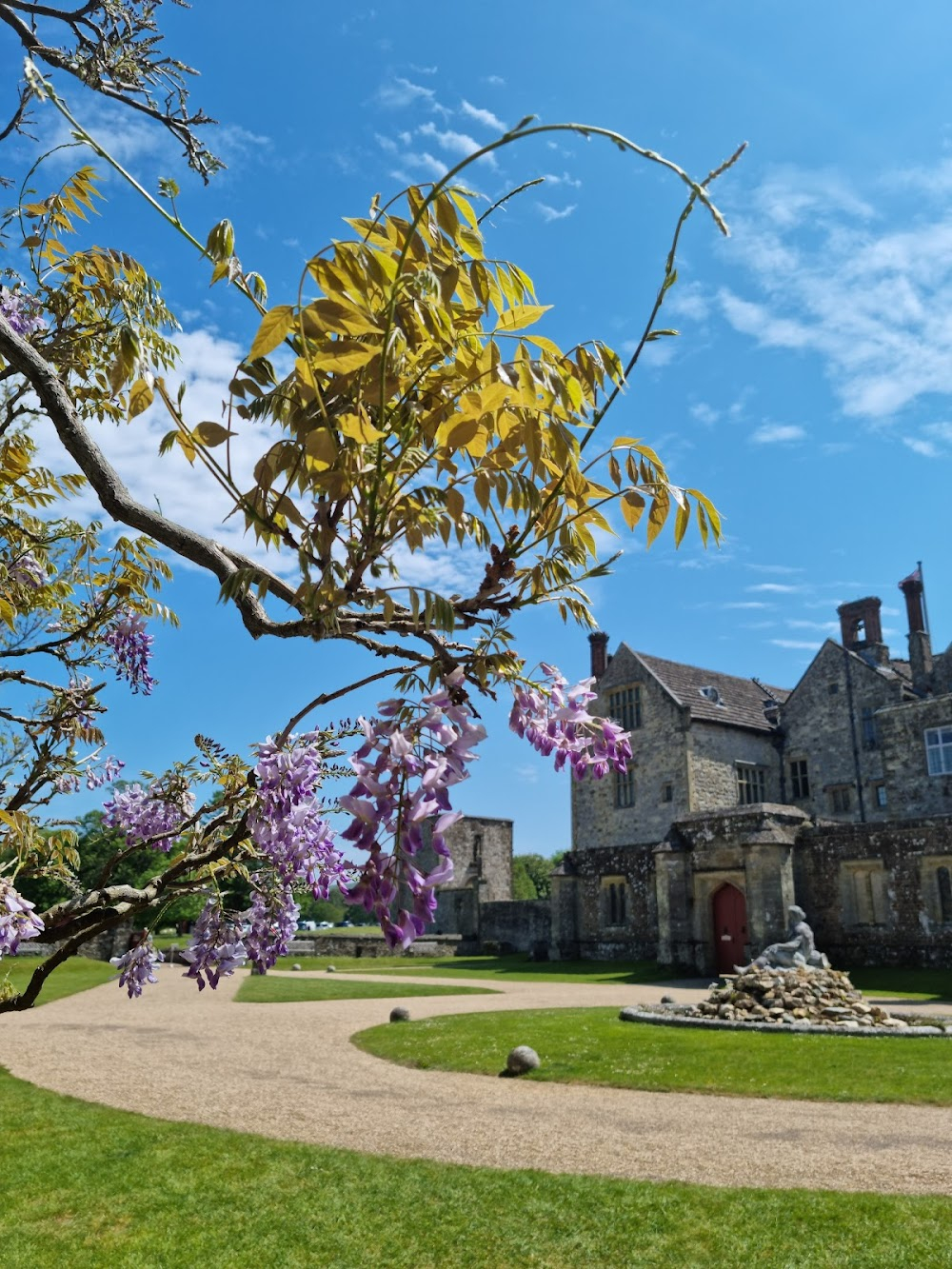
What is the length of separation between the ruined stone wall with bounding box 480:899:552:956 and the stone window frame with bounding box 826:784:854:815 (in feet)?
40.6

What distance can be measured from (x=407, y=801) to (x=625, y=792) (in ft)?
126

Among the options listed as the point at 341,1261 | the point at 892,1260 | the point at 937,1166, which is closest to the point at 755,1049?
the point at 937,1166

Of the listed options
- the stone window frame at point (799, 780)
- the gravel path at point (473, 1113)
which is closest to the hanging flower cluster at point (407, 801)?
the gravel path at point (473, 1113)

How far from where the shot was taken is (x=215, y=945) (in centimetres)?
326

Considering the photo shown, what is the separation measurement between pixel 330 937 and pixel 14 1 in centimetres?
4144

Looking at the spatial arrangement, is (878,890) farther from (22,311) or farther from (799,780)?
(22,311)

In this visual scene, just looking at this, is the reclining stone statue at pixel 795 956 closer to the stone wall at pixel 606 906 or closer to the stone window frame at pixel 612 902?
the stone wall at pixel 606 906

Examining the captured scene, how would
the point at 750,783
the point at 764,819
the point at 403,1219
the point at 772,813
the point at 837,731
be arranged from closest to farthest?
the point at 403,1219
the point at 764,819
the point at 772,813
the point at 837,731
the point at 750,783

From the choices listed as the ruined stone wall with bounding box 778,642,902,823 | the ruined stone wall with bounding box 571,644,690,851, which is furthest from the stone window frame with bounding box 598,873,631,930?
the ruined stone wall with bounding box 778,642,902,823

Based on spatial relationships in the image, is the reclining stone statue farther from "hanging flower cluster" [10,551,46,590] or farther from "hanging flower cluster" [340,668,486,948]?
"hanging flower cluster" [340,668,486,948]

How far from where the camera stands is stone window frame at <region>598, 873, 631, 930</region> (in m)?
33.9

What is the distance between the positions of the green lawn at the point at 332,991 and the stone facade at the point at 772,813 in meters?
8.10

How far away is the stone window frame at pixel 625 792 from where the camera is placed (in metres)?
38.7

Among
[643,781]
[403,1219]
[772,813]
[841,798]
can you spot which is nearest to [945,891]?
[772,813]
